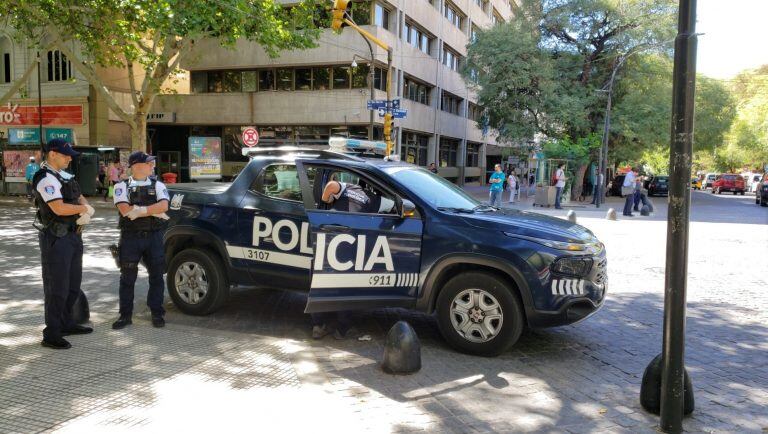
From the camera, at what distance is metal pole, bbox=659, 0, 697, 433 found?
336 centimetres

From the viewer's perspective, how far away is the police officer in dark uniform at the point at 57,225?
15.7ft

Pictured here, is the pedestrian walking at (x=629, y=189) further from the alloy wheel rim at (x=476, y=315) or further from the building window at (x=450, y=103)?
the building window at (x=450, y=103)

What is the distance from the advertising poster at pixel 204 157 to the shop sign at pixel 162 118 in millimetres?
14728

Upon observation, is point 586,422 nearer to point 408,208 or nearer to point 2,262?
point 408,208

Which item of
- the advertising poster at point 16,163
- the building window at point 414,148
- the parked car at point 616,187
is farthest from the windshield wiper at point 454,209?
the parked car at point 616,187

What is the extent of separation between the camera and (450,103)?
43.5 metres

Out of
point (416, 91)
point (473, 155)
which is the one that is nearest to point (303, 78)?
point (416, 91)

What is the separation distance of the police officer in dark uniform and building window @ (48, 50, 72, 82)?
29.8 m

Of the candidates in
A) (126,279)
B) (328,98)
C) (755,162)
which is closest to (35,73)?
(328,98)

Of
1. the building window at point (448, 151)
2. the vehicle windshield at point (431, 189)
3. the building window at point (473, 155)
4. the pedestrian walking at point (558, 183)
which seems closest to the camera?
the vehicle windshield at point (431, 189)

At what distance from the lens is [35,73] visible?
30828 millimetres

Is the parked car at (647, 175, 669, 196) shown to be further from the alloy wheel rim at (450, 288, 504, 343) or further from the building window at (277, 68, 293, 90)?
the alloy wheel rim at (450, 288, 504, 343)

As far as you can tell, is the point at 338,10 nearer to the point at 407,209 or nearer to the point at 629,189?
the point at 407,209

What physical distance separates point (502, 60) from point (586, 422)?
91.4ft
